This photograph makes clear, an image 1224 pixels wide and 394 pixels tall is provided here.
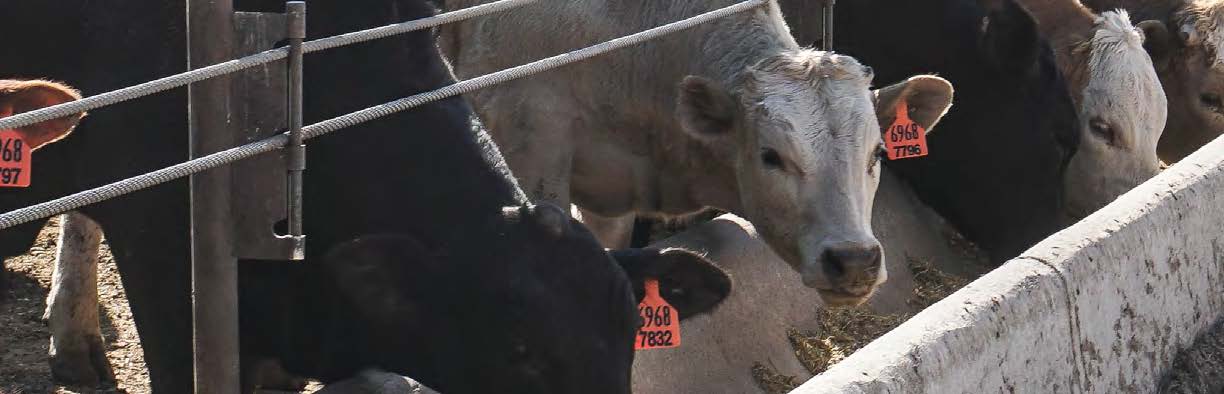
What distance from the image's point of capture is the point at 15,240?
5598mm

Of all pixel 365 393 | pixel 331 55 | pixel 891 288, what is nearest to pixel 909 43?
pixel 891 288

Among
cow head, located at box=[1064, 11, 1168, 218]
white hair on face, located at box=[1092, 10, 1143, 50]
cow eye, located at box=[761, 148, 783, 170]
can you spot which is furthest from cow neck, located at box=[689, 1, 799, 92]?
white hair on face, located at box=[1092, 10, 1143, 50]

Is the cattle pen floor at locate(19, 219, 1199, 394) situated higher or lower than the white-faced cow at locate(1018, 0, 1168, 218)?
lower

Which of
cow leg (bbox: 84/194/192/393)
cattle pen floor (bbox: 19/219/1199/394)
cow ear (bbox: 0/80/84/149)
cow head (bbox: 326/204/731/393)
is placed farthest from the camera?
cattle pen floor (bbox: 19/219/1199/394)

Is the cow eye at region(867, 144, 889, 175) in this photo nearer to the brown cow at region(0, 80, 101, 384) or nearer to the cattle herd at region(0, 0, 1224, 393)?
the cattle herd at region(0, 0, 1224, 393)

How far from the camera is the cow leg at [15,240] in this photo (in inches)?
215

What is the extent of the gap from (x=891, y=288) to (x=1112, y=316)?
2.41 m

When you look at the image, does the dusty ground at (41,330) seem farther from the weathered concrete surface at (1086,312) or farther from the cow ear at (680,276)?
the weathered concrete surface at (1086,312)

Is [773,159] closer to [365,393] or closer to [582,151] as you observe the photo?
[582,151]

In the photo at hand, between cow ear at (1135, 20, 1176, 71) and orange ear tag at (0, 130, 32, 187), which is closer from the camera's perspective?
orange ear tag at (0, 130, 32, 187)

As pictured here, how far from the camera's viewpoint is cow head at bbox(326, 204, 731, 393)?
4.16 metres

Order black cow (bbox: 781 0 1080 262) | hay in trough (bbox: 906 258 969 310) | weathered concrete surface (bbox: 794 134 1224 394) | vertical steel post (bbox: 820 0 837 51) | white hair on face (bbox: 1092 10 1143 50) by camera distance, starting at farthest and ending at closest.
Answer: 1. white hair on face (bbox: 1092 10 1143 50)
2. black cow (bbox: 781 0 1080 262)
3. hay in trough (bbox: 906 258 969 310)
4. vertical steel post (bbox: 820 0 837 51)
5. weathered concrete surface (bbox: 794 134 1224 394)

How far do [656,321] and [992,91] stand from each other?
10.6 feet

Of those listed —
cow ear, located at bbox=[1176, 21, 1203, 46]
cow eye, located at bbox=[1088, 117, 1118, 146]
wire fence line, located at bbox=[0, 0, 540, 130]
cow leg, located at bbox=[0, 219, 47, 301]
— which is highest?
wire fence line, located at bbox=[0, 0, 540, 130]
